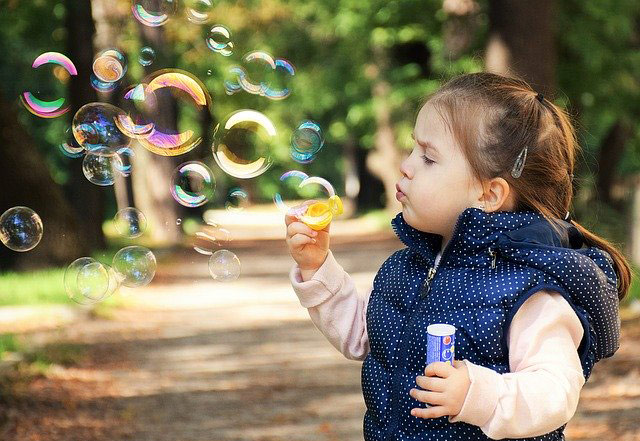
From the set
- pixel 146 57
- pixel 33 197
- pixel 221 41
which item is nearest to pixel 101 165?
pixel 146 57

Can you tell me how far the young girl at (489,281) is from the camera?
233 centimetres

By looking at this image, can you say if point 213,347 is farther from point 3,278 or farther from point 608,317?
point 608,317

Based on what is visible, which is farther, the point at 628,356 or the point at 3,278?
the point at 3,278

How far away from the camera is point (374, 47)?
25.0 m

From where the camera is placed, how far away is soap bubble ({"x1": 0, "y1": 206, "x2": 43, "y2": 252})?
4.96 meters

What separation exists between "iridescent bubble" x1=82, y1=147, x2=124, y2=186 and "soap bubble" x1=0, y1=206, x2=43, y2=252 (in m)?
0.44

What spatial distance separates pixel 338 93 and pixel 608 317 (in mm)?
27861

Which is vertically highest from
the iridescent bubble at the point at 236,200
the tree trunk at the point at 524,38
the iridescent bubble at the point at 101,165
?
the iridescent bubble at the point at 101,165

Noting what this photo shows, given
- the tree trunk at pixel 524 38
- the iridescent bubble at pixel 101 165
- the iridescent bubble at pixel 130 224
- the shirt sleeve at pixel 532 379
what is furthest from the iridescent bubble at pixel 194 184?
the tree trunk at pixel 524 38

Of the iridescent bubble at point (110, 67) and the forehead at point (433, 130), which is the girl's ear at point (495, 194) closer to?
the forehead at point (433, 130)

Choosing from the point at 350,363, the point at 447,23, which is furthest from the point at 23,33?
the point at 350,363

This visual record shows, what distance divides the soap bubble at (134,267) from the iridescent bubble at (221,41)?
96 centimetres

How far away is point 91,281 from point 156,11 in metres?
1.36

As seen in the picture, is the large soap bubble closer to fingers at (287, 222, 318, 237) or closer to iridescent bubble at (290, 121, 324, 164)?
iridescent bubble at (290, 121, 324, 164)
